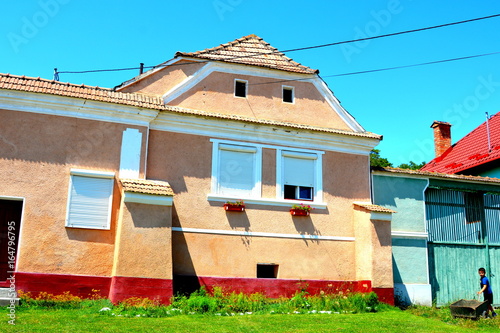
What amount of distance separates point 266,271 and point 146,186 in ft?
14.8

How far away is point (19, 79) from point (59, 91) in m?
1.20

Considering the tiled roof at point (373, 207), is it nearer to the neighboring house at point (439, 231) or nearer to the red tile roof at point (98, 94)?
A: the neighboring house at point (439, 231)

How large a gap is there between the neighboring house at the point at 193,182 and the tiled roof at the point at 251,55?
0.06 meters

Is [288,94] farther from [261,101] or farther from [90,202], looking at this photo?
[90,202]

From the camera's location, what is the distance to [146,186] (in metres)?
13.7

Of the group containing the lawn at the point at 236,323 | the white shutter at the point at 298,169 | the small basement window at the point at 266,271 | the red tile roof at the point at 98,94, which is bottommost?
the lawn at the point at 236,323

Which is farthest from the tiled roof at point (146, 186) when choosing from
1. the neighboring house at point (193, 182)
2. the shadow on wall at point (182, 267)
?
the shadow on wall at point (182, 267)

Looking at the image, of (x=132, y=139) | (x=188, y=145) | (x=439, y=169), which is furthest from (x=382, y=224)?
(x=439, y=169)

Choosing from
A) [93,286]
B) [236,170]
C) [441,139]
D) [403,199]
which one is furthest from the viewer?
[441,139]

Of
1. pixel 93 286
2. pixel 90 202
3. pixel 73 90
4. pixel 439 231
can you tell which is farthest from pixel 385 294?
pixel 73 90

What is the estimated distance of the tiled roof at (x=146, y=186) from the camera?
13.3m

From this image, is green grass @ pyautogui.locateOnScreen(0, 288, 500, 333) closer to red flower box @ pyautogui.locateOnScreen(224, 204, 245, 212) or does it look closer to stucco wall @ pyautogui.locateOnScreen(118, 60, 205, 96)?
red flower box @ pyautogui.locateOnScreen(224, 204, 245, 212)

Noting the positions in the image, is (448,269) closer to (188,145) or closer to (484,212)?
(484,212)

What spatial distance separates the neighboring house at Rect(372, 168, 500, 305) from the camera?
1672cm
